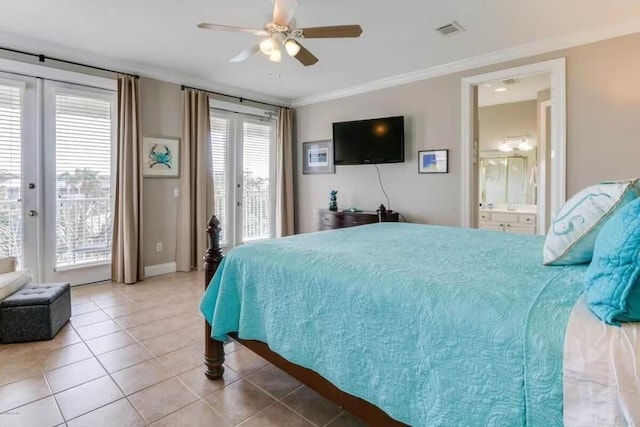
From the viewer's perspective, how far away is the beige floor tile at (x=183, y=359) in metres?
2.28

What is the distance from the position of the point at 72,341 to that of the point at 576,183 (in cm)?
474

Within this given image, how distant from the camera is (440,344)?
111 cm

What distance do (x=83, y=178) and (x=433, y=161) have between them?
4.23 metres

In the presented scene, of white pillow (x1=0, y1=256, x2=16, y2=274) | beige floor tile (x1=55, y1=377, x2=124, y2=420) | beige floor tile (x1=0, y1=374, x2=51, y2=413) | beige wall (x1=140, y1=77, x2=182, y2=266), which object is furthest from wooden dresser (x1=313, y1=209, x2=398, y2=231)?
beige floor tile (x1=0, y1=374, x2=51, y2=413)

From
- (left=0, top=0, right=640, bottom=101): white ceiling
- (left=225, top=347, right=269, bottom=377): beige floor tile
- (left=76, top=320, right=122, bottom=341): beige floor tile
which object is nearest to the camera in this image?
(left=225, top=347, right=269, bottom=377): beige floor tile

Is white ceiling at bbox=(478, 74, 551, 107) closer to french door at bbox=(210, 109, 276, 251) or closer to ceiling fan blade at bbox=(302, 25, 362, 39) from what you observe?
ceiling fan blade at bbox=(302, 25, 362, 39)

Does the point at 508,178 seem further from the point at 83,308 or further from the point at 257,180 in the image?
the point at 83,308

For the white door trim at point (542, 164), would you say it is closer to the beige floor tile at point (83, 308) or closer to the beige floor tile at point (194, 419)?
the beige floor tile at point (194, 419)

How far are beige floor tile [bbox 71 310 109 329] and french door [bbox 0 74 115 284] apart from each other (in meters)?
1.08

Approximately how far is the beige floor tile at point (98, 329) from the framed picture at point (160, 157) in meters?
2.07

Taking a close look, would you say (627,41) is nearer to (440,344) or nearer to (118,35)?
(440,344)

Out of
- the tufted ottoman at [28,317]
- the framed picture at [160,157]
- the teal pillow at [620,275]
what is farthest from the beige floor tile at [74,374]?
the framed picture at [160,157]

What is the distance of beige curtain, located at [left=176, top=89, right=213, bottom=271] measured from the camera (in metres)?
4.77

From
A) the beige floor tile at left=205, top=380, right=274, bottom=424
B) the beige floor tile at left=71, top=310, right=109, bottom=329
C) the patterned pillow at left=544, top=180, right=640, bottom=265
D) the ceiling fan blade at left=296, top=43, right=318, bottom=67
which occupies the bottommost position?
the beige floor tile at left=205, top=380, right=274, bottom=424
